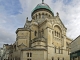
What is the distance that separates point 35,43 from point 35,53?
376cm

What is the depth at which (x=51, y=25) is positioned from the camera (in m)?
41.9

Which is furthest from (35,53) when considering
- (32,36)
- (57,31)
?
(57,31)

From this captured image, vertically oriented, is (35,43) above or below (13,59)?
above

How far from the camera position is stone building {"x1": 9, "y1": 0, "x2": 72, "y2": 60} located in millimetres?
36375

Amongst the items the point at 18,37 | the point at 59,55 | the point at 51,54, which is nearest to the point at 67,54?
the point at 59,55

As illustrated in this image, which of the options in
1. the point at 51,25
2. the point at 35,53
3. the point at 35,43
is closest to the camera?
the point at 35,53

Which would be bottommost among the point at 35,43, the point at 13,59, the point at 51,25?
the point at 13,59

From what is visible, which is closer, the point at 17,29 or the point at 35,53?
the point at 35,53

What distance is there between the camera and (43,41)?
39125 mm

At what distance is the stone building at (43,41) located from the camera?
36.4m

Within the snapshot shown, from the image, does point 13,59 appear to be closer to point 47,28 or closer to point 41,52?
point 41,52

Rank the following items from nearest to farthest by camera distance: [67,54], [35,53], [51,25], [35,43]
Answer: [35,53]
[35,43]
[51,25]
[67,54]

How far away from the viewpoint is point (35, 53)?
36.3 m

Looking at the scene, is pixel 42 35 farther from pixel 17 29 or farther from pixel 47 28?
pixel 17 29
